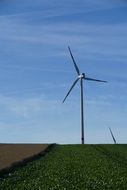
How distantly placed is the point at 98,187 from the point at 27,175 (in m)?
11.3

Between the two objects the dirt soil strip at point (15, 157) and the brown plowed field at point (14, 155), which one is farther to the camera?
the brown plowed field at point (14, 155)

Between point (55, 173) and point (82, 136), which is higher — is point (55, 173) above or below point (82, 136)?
below

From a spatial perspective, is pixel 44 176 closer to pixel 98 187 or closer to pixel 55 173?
pixel 55 173

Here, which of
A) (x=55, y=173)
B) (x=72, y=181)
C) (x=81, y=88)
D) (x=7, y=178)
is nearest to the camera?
(x=72, y=181)

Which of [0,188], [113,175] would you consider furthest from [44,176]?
[0,188]

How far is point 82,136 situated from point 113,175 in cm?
7469

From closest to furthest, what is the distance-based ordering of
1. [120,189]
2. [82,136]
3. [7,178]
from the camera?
[120,189]
[7,178]
[82,136]

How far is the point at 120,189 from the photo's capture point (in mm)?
35469

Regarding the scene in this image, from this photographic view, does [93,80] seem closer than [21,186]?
No

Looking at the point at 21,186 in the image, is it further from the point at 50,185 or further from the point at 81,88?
the point at 81,88

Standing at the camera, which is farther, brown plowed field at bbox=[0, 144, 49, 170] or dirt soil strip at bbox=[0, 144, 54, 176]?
brown plowed field at bbox=[0, 144, 49, 170]

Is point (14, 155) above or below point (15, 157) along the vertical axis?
above

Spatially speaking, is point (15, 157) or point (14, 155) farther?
point (14, 155)

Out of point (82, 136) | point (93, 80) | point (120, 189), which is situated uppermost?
point (93, 80)
